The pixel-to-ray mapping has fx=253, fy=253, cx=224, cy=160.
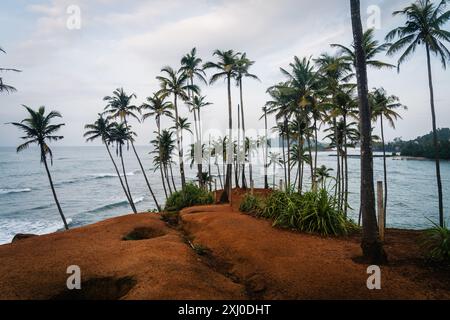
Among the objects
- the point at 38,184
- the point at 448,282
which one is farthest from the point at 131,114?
the point at 38,184

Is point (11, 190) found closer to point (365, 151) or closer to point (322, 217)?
point (322, 217)

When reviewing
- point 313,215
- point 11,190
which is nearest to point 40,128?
point 313,215

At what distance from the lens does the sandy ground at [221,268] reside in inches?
232

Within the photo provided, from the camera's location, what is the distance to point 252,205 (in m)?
14.5

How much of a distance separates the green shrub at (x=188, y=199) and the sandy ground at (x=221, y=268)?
35.3ft

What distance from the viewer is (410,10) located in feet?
50.8

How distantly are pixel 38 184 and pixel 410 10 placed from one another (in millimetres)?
71692

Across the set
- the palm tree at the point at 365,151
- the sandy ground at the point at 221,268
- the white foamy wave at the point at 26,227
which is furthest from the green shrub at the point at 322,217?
the white foamy wave at the point at 26,227

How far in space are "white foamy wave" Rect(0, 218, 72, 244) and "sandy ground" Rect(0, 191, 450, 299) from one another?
22689 mm

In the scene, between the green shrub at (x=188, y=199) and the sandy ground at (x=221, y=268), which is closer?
the sandy ground at (x=221, y=268)

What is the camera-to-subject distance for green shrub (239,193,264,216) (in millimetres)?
13445

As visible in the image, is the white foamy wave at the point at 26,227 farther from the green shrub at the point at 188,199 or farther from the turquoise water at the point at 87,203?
the green shrub at the point at 188,199

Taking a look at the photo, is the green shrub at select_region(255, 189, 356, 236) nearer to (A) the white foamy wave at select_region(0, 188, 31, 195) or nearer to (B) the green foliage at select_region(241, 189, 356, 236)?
(B) the green foliage at select_region(241, 189, 356, 236)
